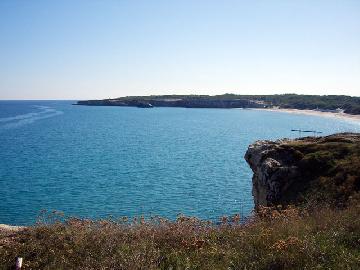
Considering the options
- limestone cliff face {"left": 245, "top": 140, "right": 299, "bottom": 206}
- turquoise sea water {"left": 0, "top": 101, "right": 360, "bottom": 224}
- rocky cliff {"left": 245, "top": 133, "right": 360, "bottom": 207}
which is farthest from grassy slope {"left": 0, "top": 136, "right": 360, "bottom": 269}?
turquoise sea water {"left": 0, "top": 101, "right": 360, "bottom": 224}

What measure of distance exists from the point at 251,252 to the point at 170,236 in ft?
8.04

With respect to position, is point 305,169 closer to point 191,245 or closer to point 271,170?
point 271,170

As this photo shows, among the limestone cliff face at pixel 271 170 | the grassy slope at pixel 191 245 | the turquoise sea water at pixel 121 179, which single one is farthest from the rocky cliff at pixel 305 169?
the grassy slope at pixel 191 245

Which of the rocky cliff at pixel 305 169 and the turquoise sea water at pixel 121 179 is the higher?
the rocky cliff at pixel 305 169

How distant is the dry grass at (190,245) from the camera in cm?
787

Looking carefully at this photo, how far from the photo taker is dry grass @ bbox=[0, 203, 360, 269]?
787cm

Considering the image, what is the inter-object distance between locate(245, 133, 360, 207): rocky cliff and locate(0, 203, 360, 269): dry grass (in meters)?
8.99

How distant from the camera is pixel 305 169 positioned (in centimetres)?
2381

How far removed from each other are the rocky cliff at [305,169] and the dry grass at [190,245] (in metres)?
8.99

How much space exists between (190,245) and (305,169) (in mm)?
16497

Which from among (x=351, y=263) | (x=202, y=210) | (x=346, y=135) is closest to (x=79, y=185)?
(x=202, y=210)

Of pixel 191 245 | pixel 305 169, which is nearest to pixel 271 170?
pixel 305 169

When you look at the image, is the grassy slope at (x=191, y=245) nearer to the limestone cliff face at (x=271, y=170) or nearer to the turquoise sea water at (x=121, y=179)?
the limestone cliff face at (x=271, y=170)

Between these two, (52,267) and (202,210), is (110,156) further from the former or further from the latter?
(52,267)
